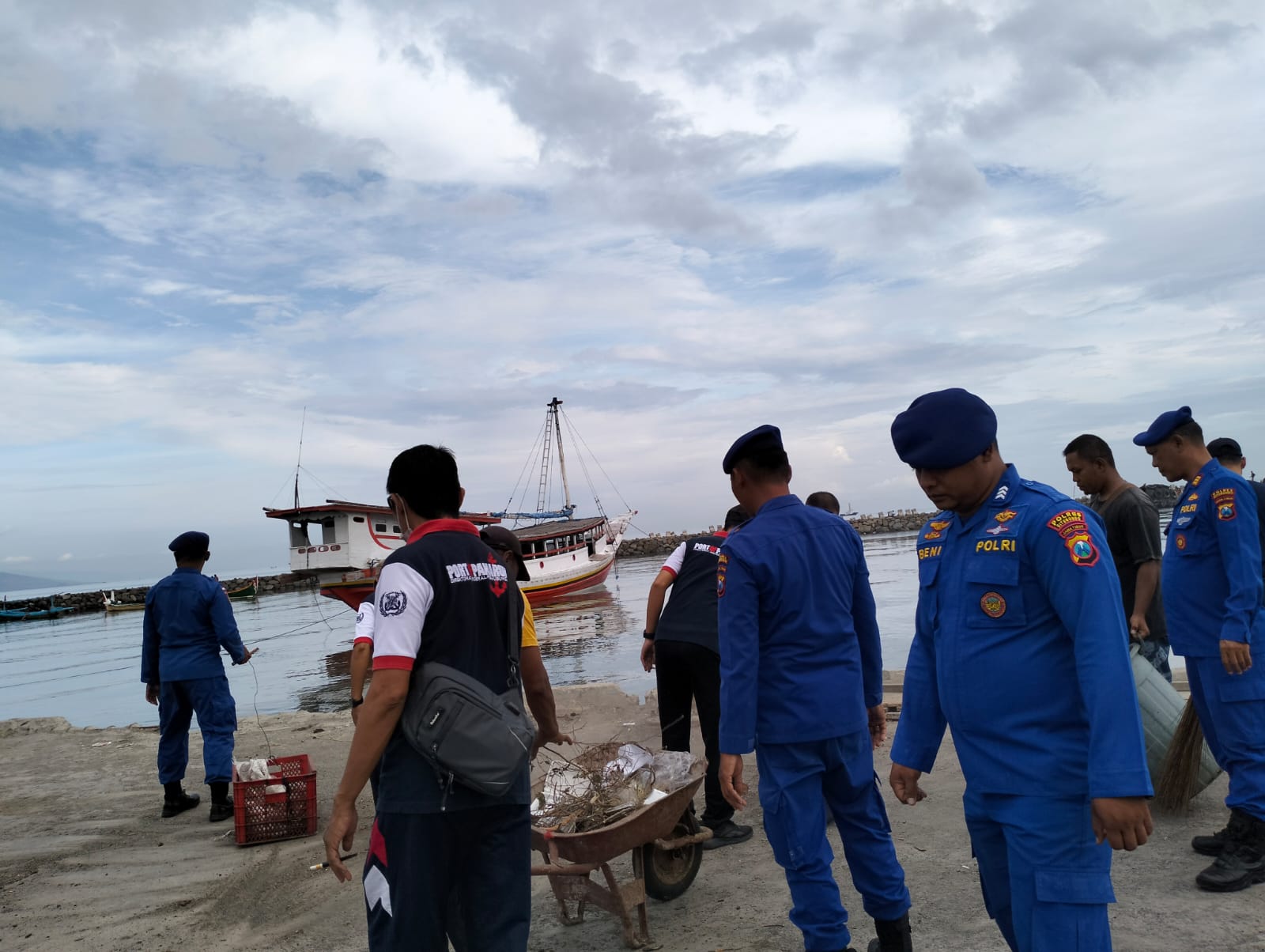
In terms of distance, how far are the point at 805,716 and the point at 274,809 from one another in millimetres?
4417

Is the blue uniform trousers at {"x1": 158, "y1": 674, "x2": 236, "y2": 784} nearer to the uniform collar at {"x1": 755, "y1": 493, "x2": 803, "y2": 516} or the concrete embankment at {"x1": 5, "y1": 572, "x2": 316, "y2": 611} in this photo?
the uniform collar at {"x1": 755, "y1": 493, "x2": 803, "y2": 516}

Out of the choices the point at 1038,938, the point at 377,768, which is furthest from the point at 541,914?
the point at 1038,938

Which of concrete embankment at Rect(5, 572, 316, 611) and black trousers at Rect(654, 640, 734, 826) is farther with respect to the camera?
concrete embankment at Rect(5, 572, 316, 611)

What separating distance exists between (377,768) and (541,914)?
A: 6.35ft

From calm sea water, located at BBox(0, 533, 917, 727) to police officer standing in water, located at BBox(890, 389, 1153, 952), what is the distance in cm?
1056

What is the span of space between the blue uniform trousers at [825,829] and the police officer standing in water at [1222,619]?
161 centimetres

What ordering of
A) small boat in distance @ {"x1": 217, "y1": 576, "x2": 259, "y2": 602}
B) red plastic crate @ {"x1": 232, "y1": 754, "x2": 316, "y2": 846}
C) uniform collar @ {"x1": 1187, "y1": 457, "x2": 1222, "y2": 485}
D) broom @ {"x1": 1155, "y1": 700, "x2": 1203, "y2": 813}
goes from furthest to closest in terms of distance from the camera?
small boat in distance @ {"x1": 217, "y1": 576, "x2": 259, "y2": 602} → red plastic crate @ {"x1": 232, "y1": 754, "x2": 316, "y2": 846} → broom @ {"x1": 1155, "y1": 700, "x2": 1203, "y2": 813} → uniform collar @ {"x1": 1187, "y1": 457, "x2": 1222, "y2": 485}

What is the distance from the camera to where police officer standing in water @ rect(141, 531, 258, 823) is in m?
6.75

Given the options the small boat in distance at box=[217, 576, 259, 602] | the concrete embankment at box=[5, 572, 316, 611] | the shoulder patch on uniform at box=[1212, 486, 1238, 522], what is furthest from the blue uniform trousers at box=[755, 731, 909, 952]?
the small boat in distance at box=[217, 576, 259, 602]

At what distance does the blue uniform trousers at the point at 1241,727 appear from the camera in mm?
3889

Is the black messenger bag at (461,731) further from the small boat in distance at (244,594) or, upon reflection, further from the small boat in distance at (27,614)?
the small boat in distance at (27,614)

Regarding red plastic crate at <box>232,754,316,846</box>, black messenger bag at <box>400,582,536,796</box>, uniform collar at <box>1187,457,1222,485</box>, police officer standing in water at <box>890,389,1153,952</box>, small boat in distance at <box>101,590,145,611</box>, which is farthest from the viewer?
small boat in distance at <box>101,590,145,611</box>

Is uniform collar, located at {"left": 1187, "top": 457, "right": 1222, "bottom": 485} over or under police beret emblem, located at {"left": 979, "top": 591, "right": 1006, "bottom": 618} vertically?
over

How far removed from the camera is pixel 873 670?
3756 mm
